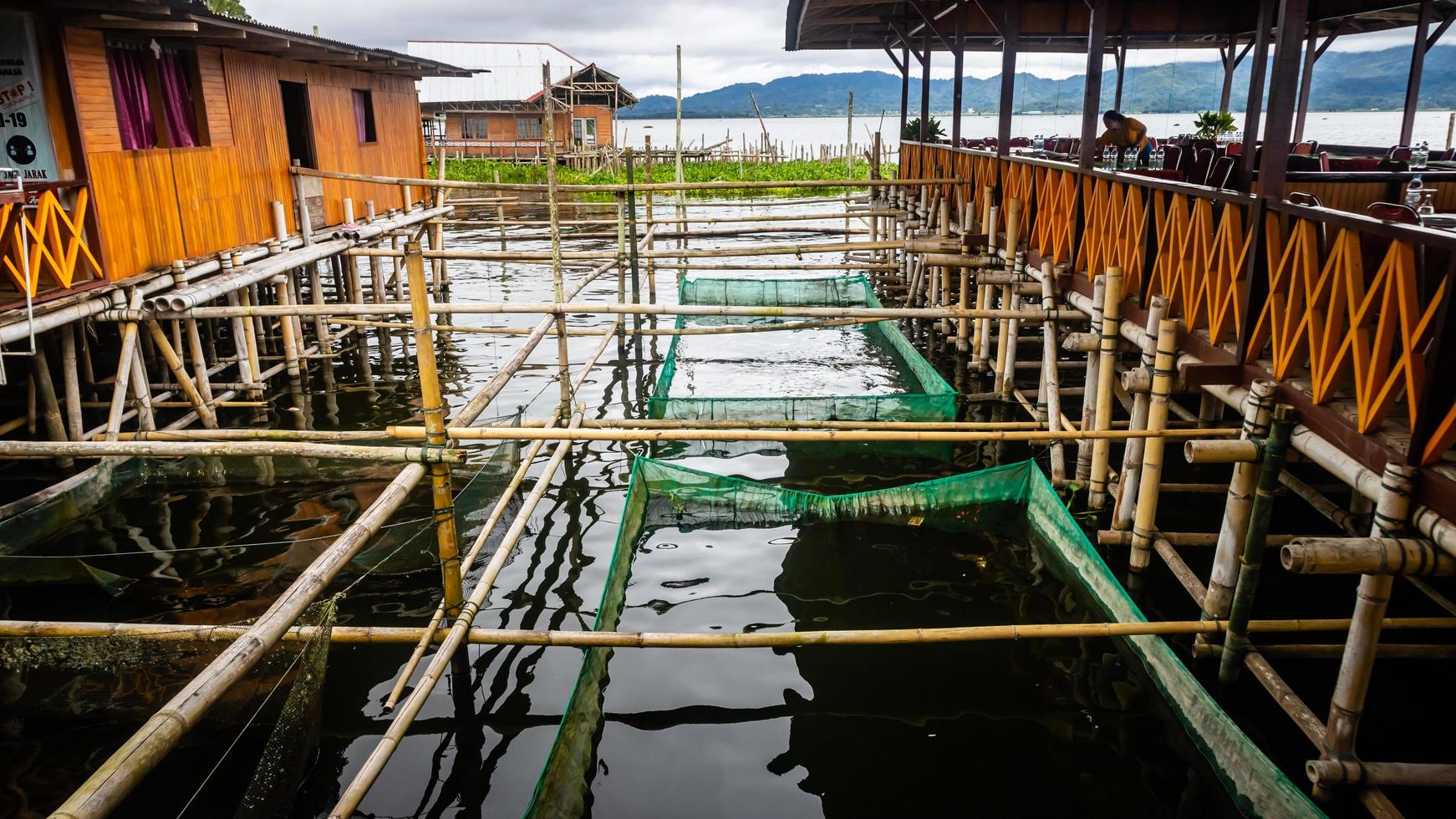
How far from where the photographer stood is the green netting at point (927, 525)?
405 cm

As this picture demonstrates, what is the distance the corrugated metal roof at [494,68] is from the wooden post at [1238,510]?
A: 36.1 metres

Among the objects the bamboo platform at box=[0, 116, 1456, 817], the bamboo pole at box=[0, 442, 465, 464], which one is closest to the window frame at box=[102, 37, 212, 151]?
the bamboo platform at box=[0, 116, 1456, 817]

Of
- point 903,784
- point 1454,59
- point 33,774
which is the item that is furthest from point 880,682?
point 1454,59

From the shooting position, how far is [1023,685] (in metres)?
5.66

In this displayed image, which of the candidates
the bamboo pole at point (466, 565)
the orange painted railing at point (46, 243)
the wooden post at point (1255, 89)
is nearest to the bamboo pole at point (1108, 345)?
the wooden post at point (1255, 89)

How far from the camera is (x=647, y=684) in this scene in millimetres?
5840

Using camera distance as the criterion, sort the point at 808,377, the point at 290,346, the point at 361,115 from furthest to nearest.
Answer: the point at 361,115, the point at 808,377, the point at 290,346

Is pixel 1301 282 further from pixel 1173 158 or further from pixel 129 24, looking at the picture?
pixel 129 24

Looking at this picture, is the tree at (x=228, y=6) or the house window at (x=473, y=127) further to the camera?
the house window at (x=473, y=127)

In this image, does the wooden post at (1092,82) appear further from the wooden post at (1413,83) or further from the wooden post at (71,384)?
the wooden post at (71,384)

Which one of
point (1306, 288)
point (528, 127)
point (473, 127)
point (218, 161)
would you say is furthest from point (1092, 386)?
point (473, 127)

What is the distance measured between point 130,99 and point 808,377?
29.1 feet

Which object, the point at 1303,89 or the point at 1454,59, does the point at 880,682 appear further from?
the point at 1454,59

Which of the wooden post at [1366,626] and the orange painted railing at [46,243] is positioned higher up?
the orange painted railing at [46,243]
